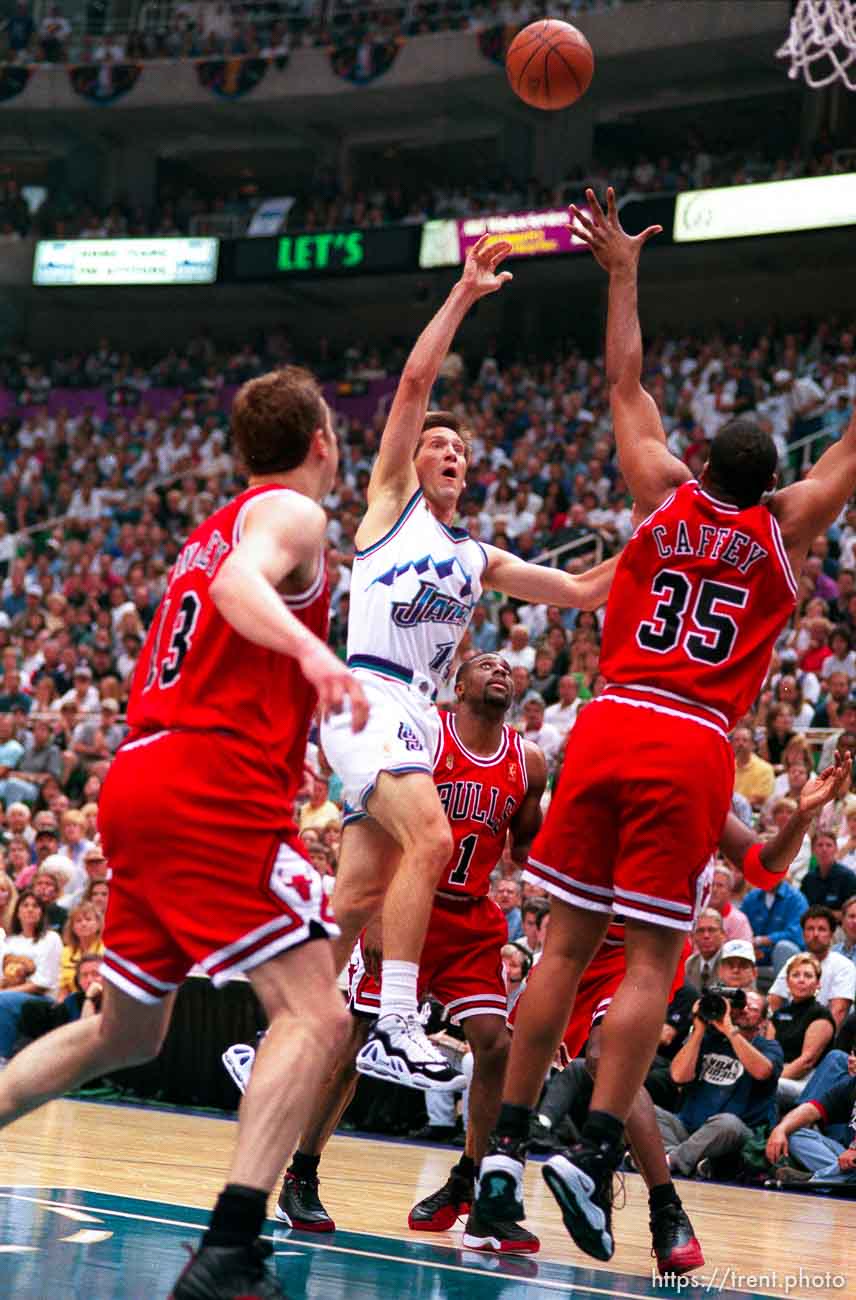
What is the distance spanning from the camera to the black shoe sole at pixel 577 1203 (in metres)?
5.00

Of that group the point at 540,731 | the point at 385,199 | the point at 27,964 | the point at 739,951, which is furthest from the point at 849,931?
the point at 385,199

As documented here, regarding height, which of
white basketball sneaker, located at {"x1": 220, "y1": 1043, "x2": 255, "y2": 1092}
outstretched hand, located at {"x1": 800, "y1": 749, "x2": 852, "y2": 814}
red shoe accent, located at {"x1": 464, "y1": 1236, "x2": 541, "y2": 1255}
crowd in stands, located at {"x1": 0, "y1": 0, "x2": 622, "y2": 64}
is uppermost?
crowd in stands, located at {"x1": 0, "y1": 0, "x2": 622, "y2": 64}

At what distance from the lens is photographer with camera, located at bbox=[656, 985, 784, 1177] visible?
10.3m

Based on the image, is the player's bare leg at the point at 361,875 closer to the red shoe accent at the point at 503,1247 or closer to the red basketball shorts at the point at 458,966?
the red basketball shorts at the point at 458,966

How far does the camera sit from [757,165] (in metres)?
26.2

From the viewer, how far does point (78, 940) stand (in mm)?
13750

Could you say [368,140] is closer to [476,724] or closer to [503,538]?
[503,538]

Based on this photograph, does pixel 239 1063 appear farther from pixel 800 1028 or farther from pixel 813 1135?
pixel 800 1028

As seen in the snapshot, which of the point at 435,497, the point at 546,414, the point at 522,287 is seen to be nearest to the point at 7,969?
the point at 435,497

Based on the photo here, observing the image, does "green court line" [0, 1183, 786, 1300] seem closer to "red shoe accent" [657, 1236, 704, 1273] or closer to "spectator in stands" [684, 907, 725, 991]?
"red shoe accent" [657, 1236, 704, 1273]

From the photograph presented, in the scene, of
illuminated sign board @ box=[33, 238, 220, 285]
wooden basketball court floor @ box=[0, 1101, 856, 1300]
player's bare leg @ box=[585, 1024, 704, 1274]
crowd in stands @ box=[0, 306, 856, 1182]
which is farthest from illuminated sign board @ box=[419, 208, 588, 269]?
player's bare leg @ box=[585, 1024, 704, 1274]

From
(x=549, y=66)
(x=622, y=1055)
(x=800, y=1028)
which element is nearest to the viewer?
(x=622, y=1055)

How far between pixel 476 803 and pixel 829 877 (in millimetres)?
5565

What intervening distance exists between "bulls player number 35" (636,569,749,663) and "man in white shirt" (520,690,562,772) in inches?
358
